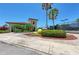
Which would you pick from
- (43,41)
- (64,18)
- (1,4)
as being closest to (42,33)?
(43,41)

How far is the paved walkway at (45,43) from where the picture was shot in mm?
6703

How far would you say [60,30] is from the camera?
693 cm

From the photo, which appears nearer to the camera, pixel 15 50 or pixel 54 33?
pixel 15 50

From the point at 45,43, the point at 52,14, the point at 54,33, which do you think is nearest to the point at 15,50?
the point at 45,43

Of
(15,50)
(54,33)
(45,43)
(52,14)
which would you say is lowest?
(15,50)

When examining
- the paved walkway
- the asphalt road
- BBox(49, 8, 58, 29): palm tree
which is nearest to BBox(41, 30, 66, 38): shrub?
the paved walkway

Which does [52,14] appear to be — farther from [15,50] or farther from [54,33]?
[15,50]

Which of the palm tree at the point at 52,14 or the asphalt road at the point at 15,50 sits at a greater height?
the palm tree at the point at 52,14

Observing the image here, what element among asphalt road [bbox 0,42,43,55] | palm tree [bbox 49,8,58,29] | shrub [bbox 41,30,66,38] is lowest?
asphalt road [bbox 0,42,43,55]

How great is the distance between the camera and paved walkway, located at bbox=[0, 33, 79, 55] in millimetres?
6703

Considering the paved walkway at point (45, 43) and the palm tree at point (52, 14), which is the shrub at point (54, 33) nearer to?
the paved walkway at point (45, 43)

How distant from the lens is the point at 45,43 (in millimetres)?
6836

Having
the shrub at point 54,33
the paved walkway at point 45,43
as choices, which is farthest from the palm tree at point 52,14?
the paved walkway at point 45,43

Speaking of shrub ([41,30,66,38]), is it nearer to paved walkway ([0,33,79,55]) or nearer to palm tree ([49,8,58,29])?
paved walkway ([0,33,79,55])
